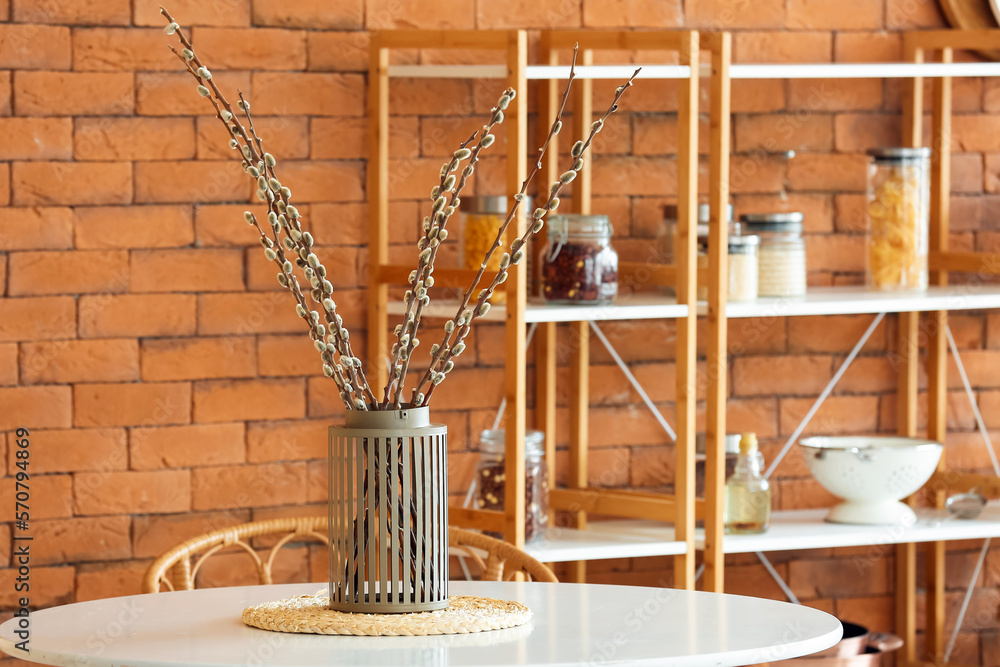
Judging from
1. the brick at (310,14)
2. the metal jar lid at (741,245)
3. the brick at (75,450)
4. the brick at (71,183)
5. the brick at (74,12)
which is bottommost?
the brick at (75,450)

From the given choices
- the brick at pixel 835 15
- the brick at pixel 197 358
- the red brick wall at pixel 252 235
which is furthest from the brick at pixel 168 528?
the brick at pixel 835 15

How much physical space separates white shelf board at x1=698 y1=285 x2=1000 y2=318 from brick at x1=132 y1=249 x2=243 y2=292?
931 millimetres

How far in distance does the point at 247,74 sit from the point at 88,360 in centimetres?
64

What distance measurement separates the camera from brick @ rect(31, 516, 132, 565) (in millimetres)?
2428

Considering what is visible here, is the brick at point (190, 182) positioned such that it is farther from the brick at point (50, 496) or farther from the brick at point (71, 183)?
the brick at point (50, 496)

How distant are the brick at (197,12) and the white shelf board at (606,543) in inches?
46.5

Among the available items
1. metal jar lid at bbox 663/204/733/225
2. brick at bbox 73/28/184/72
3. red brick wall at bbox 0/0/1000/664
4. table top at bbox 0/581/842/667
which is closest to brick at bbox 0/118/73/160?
red brick wall at bbox 0/0/1000/664

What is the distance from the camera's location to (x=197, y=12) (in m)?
A: 2.44

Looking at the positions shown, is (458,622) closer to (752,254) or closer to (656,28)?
(752,254)

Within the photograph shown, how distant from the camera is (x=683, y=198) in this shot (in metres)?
2.32

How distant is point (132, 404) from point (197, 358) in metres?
0.15

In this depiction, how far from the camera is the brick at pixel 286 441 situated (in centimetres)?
254

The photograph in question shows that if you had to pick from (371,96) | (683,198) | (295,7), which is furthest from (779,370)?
(295,7)

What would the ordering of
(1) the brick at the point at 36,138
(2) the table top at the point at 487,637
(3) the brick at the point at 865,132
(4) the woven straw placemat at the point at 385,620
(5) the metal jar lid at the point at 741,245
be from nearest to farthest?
(2) the table top at the point at 487,637 → (4) the woven straw placemat at the point at 385,620 → (1) the brick at the point at 36,138 → (5) the metal jar lid at the point at 741,245 → (3) the brick at the point at 865,132
